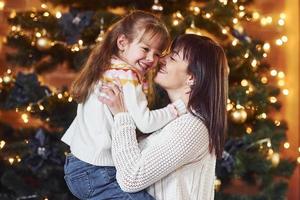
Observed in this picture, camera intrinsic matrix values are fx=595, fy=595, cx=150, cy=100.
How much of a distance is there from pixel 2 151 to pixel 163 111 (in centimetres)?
114

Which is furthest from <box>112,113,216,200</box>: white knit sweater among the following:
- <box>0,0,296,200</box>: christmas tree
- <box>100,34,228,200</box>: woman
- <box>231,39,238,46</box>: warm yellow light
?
<box>231,39,238,46</box>: warm yellow light

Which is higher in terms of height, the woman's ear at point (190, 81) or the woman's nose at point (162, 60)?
the woman's nose at point (162, 60)

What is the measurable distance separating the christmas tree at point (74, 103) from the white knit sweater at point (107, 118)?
0.75 metres

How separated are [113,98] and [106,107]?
43 mm

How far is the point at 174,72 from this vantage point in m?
1.70

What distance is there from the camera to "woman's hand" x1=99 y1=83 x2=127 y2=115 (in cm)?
169

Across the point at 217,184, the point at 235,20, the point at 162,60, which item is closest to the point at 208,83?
the point at 162,60

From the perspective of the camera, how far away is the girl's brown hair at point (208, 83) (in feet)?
5.49

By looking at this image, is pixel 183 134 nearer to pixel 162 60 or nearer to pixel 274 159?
pixel 162 60

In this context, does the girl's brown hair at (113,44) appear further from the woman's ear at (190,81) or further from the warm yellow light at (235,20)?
the warm yellow light at (235,20)

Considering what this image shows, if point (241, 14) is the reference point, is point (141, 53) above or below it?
above

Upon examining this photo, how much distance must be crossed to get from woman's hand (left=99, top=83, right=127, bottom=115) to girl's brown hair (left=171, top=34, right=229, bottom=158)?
20 cm

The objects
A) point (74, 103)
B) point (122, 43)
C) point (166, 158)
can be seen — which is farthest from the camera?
point (74, 103)

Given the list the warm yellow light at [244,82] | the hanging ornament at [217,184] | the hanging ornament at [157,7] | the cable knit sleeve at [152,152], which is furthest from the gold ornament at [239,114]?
the cable knit sleeve at [152,152]
